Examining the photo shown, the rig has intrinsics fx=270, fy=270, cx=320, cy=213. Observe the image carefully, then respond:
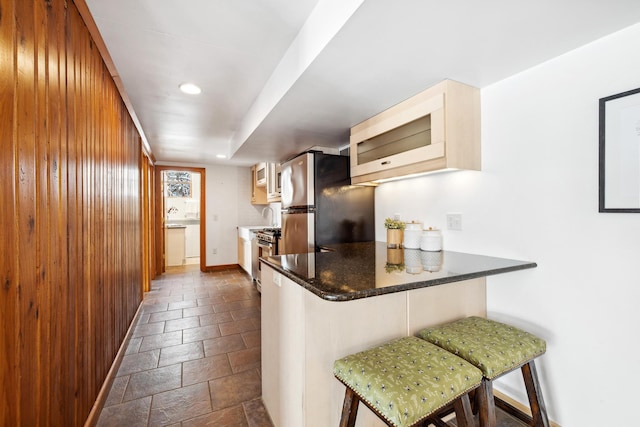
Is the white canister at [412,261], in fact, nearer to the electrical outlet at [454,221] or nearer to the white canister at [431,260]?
the white canister at [431,260]

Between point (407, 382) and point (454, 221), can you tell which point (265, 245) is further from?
point (407, 382)

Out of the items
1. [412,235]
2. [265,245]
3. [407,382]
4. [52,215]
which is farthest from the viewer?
[265,245]

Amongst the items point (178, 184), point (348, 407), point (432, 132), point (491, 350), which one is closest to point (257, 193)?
point (178, 184)

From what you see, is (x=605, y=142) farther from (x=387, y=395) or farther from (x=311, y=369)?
(x=311, y=369)

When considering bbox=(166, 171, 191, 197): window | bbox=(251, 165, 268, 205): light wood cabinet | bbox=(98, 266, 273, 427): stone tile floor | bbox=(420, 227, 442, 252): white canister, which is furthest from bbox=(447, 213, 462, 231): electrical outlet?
bbox=(166, 171, 191, 197): window

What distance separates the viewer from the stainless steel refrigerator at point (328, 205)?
2.59 m

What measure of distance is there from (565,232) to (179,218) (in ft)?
24.7

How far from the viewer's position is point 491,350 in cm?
115

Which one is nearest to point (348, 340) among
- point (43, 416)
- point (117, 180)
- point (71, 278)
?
point (43, 416)

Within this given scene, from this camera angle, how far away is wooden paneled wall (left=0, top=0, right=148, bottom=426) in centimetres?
78

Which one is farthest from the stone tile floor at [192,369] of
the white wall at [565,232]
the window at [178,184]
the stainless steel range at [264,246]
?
the window at [178,184]

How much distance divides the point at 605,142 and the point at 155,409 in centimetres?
279

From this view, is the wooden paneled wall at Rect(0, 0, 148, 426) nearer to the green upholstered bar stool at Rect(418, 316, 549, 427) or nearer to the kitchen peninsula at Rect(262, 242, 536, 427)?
the kitchen peninsula at Rect(262, 242, 536, 427)

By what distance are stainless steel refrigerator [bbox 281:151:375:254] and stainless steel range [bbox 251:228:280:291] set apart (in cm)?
89
